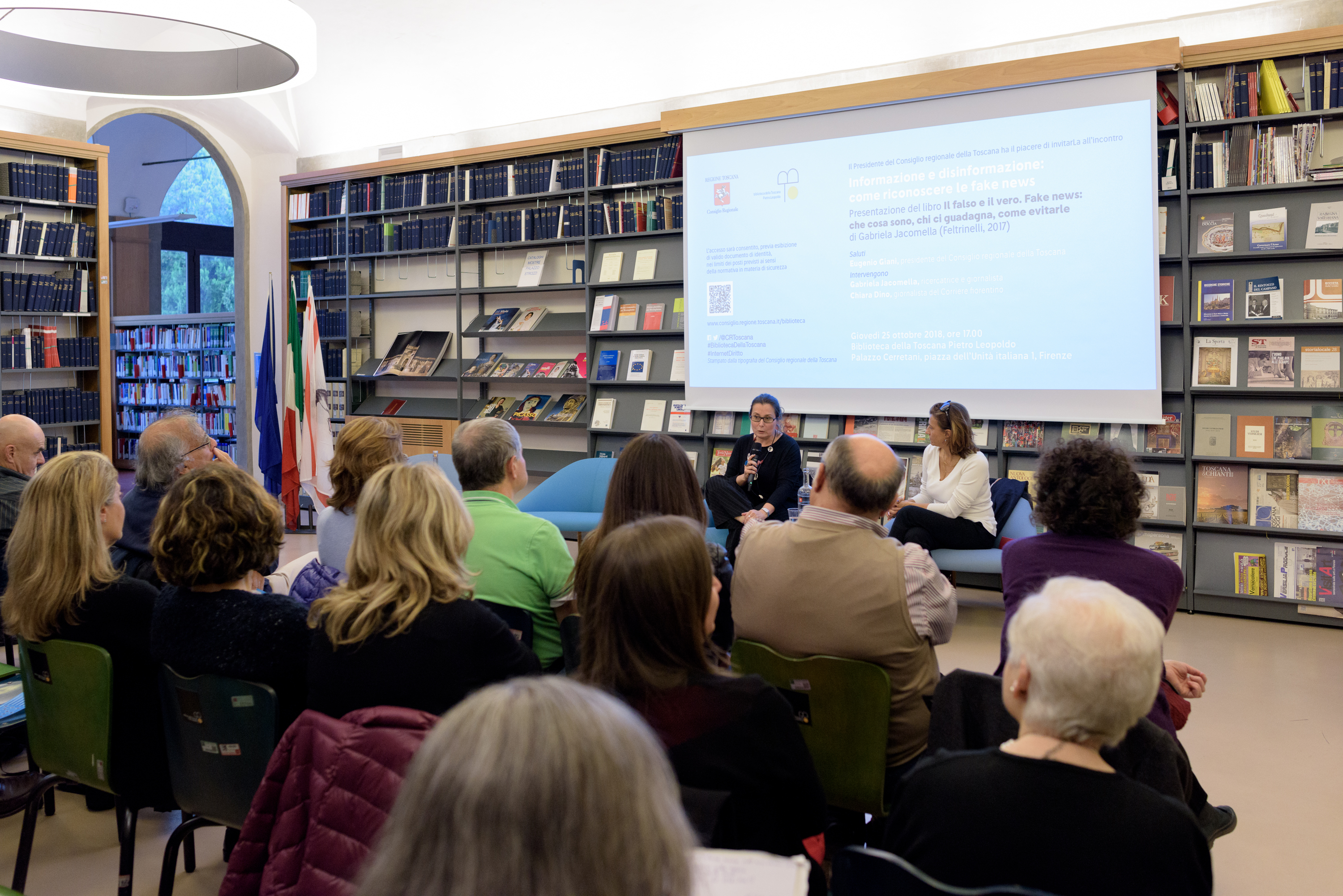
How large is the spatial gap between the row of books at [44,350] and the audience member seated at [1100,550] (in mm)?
7501

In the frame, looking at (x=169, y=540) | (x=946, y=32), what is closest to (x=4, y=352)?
(x=169, y=540)

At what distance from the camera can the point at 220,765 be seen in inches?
76.6

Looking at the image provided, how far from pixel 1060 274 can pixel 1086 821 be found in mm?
4460

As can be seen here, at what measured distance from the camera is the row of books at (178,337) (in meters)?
9.96

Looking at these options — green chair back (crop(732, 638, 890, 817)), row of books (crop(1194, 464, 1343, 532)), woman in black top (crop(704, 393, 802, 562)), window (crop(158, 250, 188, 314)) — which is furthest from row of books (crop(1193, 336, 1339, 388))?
window (crop(158, 250, 188, 314))

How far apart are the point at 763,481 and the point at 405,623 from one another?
358 centimetres

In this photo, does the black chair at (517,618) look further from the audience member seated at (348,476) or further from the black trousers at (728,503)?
the black trousers at (728,503)

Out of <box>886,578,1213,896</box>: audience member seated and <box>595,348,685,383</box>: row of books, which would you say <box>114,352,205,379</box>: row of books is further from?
<box>886,578,1213,896</box>: audience member seated

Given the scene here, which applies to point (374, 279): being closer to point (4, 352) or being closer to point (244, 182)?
point (244, 182)

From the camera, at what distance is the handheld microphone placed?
5156mm

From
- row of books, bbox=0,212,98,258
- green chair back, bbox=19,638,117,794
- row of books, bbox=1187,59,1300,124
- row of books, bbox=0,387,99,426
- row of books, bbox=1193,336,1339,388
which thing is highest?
row of books, bbox=1187,59,1300,124

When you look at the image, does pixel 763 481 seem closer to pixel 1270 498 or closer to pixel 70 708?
→ pixel 1270 498

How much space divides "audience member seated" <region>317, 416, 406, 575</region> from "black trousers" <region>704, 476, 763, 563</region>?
243cm

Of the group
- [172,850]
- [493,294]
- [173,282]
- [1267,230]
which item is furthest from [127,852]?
[173,282]
